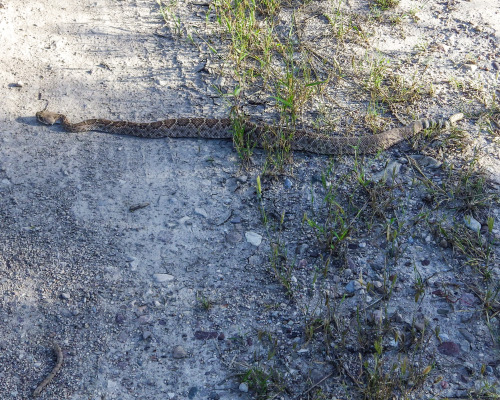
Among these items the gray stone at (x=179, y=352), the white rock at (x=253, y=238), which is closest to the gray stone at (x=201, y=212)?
the white rock at (x=253, y=238)

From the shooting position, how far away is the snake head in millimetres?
5961

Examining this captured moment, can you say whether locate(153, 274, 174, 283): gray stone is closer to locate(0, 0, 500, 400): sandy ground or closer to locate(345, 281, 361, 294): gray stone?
locate(0, 0, 500, 400): sandy ground

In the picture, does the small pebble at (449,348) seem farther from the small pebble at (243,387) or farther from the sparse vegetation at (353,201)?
the small pebble at (243,387)

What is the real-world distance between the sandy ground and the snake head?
0.30ft

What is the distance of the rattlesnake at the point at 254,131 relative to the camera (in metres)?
5.63

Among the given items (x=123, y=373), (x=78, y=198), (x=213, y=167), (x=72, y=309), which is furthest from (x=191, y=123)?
(x=123, y=373)

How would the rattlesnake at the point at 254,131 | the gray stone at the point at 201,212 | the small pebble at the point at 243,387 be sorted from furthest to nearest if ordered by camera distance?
the rattlesnake at the point at 254,131 < the gray stone at the point at 201,212 < the small pebble at the point at 243,387

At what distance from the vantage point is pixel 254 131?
5781mm

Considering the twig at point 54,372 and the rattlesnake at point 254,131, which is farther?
the rattlesnake at point 254,131

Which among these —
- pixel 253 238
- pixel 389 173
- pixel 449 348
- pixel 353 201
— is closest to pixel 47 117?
pixel 253 238

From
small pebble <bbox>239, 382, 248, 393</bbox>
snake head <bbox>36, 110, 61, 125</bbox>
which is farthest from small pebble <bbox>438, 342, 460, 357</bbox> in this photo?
snake head <bbox>36, 110, 61, 125</bbox>

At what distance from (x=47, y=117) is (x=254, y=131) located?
7.99 feet

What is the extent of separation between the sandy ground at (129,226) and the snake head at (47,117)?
0.09 metres

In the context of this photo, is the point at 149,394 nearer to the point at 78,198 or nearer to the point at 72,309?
the point at 72,309
